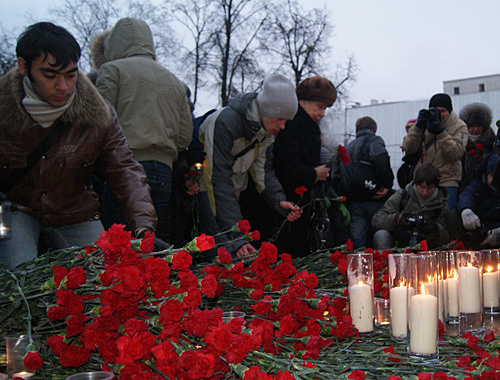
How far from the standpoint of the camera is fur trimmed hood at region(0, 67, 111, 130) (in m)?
2.35

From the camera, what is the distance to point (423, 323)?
4.89 ft

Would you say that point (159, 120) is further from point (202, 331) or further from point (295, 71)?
point (295, 71)

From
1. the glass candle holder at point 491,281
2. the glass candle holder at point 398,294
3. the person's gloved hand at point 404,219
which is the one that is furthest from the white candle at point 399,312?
the person's gloved hand at point 404,219

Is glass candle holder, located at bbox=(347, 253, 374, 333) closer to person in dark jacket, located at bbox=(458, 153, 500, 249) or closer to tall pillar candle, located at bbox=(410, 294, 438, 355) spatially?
tall pillar candle, located at bbox=(410, 294, 438, 355)

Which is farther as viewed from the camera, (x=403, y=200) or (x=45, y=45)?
(x=403, y=200)

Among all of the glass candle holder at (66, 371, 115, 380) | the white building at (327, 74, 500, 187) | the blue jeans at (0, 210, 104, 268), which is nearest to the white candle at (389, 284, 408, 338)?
the glass candle holder at (66, 371, 115, 380)

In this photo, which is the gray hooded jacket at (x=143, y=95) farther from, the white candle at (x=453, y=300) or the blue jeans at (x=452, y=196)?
the blue jeans at (x=452, y=196)

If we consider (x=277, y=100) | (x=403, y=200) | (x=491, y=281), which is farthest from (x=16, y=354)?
(x=403, y=200)

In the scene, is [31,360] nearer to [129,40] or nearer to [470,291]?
[470,291]

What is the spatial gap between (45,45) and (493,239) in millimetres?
3861

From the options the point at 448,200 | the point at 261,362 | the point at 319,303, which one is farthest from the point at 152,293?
the point at 448,200

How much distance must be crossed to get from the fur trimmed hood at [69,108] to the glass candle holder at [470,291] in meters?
1.63

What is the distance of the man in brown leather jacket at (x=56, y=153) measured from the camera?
2326 mm

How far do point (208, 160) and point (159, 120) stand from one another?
0.42m
